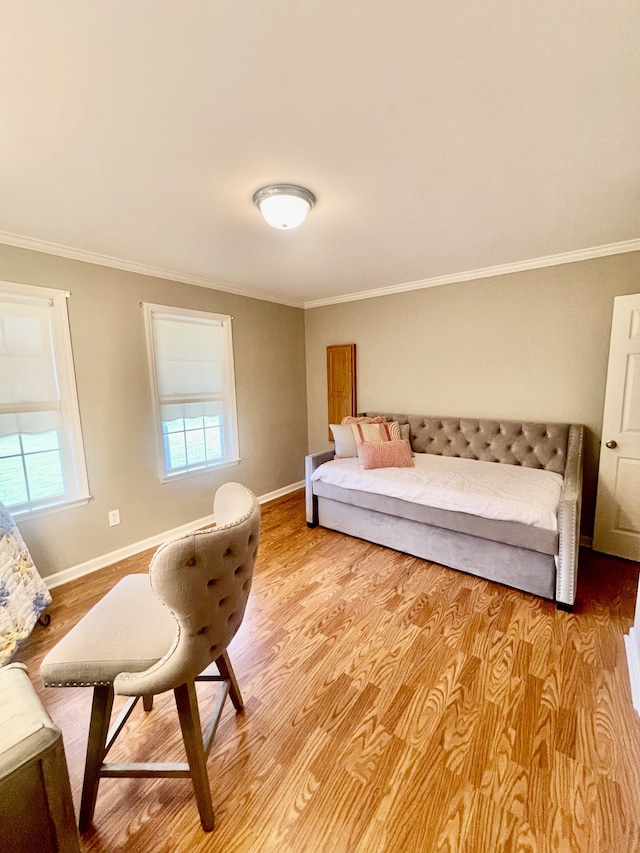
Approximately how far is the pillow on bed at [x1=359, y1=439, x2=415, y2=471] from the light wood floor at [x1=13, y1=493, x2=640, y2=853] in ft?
3.54

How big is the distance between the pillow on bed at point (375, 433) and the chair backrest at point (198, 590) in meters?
2.29

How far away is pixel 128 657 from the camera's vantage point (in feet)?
3.50

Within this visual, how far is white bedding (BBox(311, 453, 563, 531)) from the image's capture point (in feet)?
7.27

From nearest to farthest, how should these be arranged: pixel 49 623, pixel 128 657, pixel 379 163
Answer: pixel 128 657 < pixel 379 163 < pixel 49 623

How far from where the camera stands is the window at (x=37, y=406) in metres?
2.29

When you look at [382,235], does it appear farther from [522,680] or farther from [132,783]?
[132,783]

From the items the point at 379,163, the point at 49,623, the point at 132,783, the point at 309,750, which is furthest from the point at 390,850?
the point at 379,163

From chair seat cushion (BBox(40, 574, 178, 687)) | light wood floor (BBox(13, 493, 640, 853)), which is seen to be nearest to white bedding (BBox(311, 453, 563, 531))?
light wood floor (BBox(13, 493, 640, 853))

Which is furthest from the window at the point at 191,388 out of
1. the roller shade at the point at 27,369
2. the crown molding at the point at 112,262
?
the roller shade at the point at 27,369

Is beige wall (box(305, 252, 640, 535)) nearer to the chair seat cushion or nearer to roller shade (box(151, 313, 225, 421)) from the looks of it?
roller shade (box(151, 313, 225, 421))

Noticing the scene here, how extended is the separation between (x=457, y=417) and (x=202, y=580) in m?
3.11

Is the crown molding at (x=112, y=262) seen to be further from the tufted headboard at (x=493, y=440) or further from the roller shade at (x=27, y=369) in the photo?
the tufted headboard at (x=493, y=440)

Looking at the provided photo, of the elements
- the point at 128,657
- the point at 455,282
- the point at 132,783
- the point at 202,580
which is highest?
the point at 455,282

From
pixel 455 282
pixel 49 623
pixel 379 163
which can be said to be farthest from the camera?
pixel 455 282
